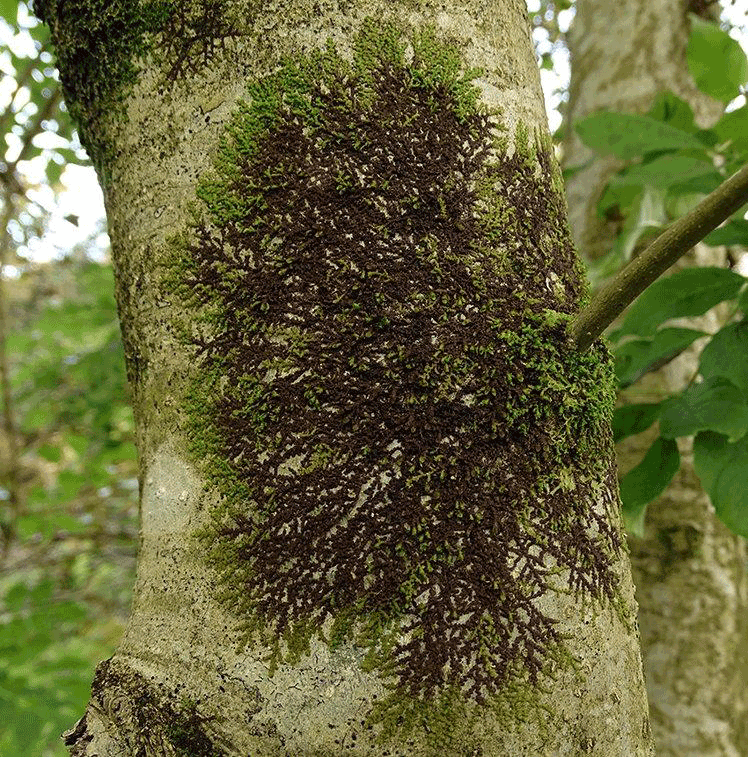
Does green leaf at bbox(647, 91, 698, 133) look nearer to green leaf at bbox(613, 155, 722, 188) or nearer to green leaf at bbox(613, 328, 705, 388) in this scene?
green leaf at bbox(613, 155, 722, 188)

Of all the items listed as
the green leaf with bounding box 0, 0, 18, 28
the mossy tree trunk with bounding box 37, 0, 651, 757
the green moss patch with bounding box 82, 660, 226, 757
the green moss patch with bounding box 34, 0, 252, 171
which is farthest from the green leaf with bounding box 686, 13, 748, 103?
the green leaf with bounding box 0, 0, 18, 28

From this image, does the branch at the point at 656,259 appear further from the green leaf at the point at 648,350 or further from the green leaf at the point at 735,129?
the green leaf at the point at 735,129

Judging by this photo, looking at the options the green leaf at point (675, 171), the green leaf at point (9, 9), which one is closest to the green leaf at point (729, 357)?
the green leaf at point (675, 171)

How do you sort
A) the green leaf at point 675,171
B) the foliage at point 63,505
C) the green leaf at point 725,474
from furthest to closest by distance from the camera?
1. the foliage at point 63,505
2. the green leaf at point 675,171
3. the green leaf at point 725,474

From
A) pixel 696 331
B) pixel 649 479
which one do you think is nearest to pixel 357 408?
pixel 649 479

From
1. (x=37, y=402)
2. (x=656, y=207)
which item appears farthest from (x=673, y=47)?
(x=37, y=402)

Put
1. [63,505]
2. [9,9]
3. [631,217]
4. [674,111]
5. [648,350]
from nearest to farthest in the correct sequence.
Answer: [648,350] → [674,111] → [9,9] → [631,217] → [63,505]

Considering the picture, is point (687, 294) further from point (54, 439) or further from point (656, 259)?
point (54, 439)
